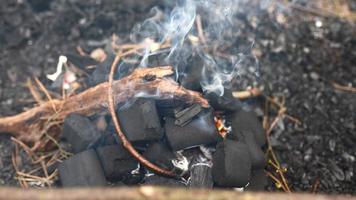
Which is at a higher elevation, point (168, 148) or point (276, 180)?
point (168, 148)

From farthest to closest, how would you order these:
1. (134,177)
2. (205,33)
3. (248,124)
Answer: (205,33), (248,124), (134,177)

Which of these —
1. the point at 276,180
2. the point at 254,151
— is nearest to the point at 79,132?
the point at 254,151

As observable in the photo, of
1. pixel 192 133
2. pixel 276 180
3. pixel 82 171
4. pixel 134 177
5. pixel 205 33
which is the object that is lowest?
pixel 276 180

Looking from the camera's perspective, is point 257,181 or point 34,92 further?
point 34,92

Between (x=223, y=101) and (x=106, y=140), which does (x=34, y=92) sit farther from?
(x=223, y=101)

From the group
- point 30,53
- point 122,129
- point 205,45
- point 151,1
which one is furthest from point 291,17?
point 30,53

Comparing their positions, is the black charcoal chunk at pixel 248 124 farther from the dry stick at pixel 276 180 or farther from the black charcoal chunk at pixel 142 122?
the black charcoal chunk at pixel 142 122

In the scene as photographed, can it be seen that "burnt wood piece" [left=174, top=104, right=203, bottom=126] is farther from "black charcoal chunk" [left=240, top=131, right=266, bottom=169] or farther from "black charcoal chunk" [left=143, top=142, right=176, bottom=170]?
"black charcoal chunk" [left=240, top=131, right=266, bottom=169]

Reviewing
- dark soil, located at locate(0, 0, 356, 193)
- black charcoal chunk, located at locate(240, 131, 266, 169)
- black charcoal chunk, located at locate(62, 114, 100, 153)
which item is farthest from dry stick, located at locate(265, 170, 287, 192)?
black charcoal chunk, located at locate(62, 114, 100, 153)
